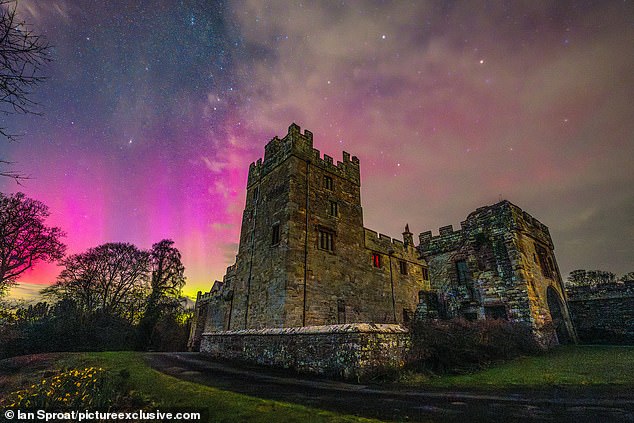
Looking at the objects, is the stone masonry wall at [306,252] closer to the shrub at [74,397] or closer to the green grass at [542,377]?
the green grass at [542,377]

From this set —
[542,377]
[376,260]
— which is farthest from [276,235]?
[542,377]

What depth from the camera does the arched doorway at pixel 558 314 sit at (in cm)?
1739

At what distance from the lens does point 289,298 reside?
14695 millimetres

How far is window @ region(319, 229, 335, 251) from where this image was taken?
58.2 feet

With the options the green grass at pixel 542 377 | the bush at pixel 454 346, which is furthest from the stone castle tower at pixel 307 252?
the green grass at pixel 542 377

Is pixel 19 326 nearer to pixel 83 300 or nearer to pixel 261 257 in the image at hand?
pixel 83 300

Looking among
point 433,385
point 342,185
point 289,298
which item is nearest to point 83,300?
point 289,298

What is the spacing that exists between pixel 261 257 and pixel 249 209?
489 centimetres

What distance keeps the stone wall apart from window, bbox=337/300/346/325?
55.7 ft

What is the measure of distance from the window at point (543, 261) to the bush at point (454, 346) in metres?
10.1

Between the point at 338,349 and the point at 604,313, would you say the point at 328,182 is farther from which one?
the point at 604,313

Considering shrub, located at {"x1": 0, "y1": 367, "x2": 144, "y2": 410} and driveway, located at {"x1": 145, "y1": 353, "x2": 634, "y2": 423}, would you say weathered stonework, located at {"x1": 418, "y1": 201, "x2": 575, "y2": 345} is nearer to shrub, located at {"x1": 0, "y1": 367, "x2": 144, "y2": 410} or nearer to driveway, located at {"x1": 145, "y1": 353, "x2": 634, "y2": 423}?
driveway, located at {"x1": 145, "y1": 353, "x2": 634, "y2": 423}

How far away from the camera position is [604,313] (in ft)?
60.5

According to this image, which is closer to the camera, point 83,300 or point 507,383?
point 507,383
